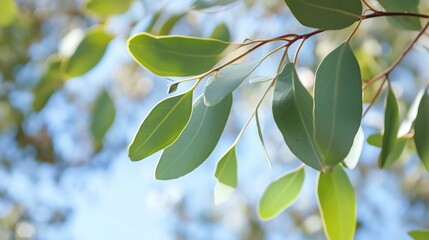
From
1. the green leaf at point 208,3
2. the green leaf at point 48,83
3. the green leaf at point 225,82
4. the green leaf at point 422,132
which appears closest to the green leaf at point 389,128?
the green leaf at point 422,132

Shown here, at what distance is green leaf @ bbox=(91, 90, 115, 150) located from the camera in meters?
1.37

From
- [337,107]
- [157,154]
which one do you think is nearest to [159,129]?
[337,107]

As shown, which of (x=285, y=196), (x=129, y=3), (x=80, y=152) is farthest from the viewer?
(x=80, y=152)

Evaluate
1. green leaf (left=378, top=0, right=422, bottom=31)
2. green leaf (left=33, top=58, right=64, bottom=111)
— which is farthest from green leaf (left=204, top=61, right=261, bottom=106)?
green leaf (left=33, top=58, right=64, bottom=111)

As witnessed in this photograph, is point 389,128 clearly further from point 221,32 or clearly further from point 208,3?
point 221,32

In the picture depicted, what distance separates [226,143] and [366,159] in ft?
2.02

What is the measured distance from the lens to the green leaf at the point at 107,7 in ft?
4.05

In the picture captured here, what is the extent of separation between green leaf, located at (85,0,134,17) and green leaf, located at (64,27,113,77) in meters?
0.04

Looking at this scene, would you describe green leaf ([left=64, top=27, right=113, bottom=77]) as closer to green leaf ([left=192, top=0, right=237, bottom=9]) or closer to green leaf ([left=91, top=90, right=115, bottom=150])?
green leaf ([left=91, top=90, right=115, bottom=150])

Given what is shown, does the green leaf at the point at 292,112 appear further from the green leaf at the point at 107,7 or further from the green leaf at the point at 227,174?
the green leaf at the point at 107,7

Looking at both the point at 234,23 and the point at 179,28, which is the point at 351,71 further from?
the point at 179,28

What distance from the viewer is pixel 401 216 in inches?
121

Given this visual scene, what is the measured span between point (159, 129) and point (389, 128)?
0.70 feet

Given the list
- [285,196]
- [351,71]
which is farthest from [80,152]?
[351,71]
